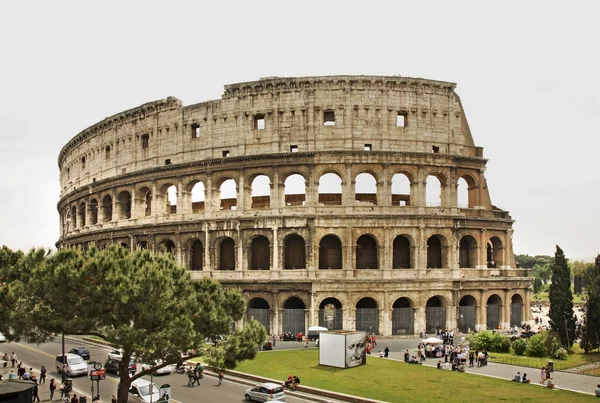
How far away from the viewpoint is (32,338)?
63.4 feet

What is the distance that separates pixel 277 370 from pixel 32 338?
12943 millimetres

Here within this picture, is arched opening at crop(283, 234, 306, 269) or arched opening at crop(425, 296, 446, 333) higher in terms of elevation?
arched opening at crop(283, 234, 306, 269)

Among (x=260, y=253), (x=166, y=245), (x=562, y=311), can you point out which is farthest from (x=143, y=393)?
(x=562, y=311)

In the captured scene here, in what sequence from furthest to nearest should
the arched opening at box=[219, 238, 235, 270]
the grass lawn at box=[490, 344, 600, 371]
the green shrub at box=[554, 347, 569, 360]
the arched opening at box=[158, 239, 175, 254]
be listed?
the arched opening at box=[158, 239, 175, 254], the arched opening at box=[219, 238, 235, 270], the green shrub at box=[554, 347, 569, 360], the grass lawn at box=[490, 344, 600, 371]

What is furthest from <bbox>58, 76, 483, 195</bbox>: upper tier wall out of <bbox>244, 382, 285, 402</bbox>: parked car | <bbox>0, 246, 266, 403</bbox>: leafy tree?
<bbox>0, 246, 266, 403</bbox>: leafy tree

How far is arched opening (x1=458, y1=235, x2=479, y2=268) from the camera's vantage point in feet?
139

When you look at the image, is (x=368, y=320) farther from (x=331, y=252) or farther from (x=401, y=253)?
(x=401, y=253)

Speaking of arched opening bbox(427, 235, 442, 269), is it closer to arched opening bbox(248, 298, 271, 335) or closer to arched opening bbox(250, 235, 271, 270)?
arched opening bbox(250, 235, 271, 270)

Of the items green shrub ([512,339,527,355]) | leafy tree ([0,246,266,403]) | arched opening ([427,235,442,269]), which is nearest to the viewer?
leafy tree ([0,246,266,403])

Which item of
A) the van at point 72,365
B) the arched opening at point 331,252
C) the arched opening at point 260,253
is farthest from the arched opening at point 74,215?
the arched opening at point 331,252

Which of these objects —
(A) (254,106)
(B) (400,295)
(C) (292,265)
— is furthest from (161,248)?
(B) (400,295)

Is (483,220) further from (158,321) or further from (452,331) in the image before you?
(158,321)

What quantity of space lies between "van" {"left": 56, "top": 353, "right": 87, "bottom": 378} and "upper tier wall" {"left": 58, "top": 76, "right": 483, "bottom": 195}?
1862 centimetres

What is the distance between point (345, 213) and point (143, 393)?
2047 centimetres
